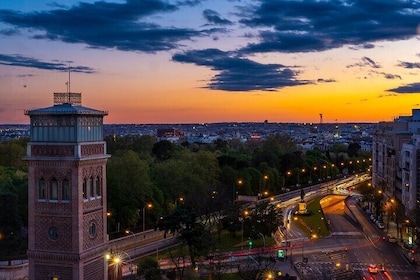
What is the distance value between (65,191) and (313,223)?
53.9 m

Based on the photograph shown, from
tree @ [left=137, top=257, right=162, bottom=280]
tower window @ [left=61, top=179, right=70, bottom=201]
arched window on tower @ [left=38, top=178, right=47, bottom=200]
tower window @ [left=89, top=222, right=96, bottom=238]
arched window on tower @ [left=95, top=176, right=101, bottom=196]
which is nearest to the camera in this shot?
tower window @ [left=61, top=179, right=70, bottom=201]

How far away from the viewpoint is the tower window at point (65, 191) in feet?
108

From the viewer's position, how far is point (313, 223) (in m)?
81.3

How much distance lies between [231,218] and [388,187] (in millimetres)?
36947

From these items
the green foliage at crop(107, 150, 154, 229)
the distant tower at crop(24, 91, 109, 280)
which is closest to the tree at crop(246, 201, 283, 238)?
the green foliage at crop(107, 150, 154, 229)

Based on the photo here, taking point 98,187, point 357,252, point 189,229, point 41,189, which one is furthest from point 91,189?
point 357,252

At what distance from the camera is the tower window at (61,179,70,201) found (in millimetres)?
32969

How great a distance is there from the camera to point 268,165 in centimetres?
12294

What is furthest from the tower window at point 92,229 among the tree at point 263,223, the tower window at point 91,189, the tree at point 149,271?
the tree at point 263,223

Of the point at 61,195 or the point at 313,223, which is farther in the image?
the point at 313,223

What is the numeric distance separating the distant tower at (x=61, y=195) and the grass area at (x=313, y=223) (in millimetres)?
44906

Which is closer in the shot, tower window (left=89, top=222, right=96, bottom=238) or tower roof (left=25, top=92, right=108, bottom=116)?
tower roof (left=25, top=92, right=108, bottom=116)

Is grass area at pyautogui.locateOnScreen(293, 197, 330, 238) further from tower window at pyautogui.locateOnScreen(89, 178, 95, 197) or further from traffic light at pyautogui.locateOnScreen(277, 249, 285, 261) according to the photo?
tower window at pyautogui.locateOnScreen(89, 178, 95, 197)

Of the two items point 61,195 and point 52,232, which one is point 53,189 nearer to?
point 61,195
